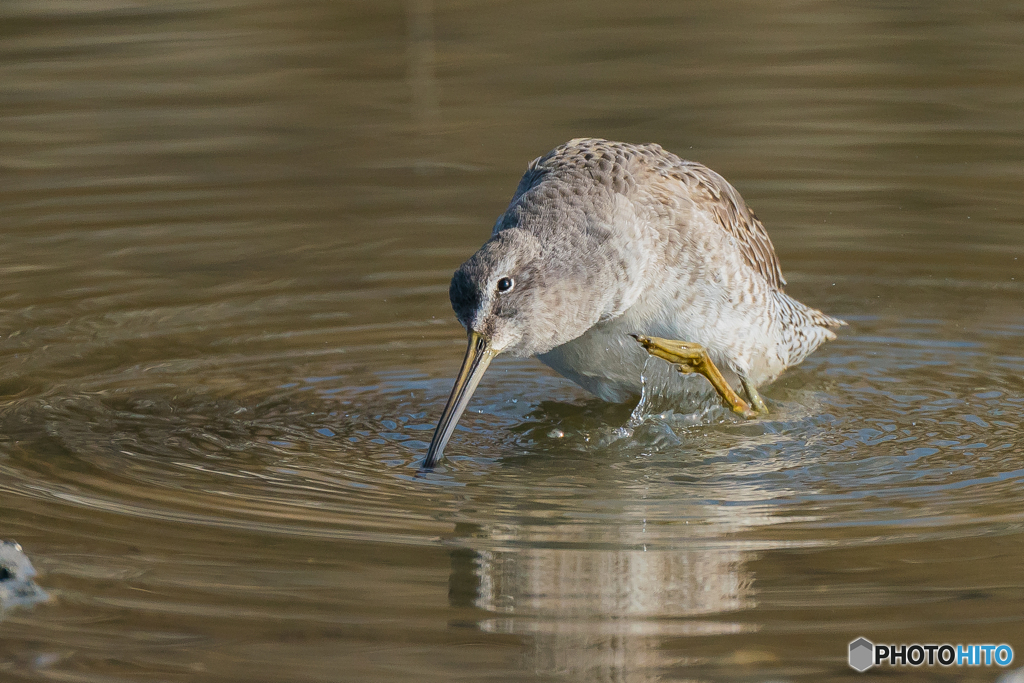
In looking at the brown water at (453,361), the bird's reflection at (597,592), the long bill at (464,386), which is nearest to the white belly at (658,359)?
the brown water at (453,361)

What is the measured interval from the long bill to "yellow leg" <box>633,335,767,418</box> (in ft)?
2.30

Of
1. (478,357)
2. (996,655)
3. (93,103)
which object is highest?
A: (93,103)

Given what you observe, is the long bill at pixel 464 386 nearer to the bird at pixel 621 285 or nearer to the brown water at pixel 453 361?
the bird at pixel 621 285

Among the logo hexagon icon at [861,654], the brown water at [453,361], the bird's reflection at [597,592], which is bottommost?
the logo hexagon icon at [861,654]

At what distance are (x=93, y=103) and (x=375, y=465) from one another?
770 cm

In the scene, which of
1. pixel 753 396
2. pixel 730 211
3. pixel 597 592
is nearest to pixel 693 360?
pixel 753 396

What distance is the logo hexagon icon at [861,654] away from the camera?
13.8 feet

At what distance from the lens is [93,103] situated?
41.5ft

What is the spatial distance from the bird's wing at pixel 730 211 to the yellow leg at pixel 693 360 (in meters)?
0.68

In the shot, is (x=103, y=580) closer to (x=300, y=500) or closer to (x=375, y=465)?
(x=300, y=500)

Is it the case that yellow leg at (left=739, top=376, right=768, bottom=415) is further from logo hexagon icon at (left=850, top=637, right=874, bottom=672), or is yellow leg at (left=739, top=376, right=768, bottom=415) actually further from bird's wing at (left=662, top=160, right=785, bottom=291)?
logo hexagon icon at (left=850, top=637, right=874, bottom=672)

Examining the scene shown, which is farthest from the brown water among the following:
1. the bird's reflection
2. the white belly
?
the white belly

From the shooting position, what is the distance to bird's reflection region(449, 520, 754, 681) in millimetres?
4289

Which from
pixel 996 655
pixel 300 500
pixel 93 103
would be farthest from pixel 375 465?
pixel 93 103
